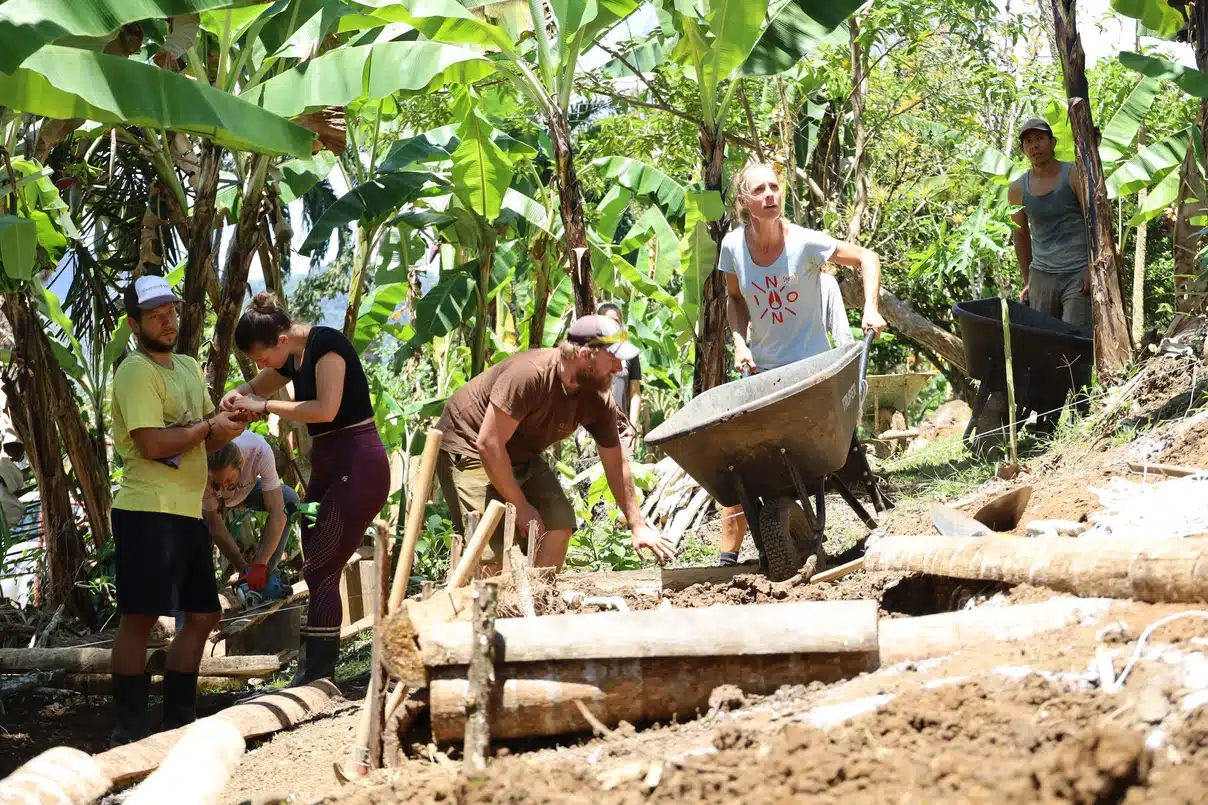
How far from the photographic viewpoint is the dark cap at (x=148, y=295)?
15.8 feet

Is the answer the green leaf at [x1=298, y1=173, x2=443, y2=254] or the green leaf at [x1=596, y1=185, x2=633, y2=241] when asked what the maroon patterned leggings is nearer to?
the green leaf at [x1=298, y1=173, x2=443, y2=254]

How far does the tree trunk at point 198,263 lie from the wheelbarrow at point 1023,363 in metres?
4.31

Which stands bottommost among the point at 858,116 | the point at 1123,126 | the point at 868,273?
the point at 868,273

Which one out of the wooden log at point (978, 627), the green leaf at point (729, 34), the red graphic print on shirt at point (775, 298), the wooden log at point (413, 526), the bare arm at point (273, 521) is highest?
the green leaf at point (729, 34)

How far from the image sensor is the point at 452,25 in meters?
7.01

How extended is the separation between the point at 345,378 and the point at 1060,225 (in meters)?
4.81

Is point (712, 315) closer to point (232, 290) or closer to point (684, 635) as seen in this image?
point (232, 290)

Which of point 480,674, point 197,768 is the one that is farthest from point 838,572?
point 197,768

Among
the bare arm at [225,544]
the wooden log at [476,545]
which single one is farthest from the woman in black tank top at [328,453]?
the bare arm at [225,544]

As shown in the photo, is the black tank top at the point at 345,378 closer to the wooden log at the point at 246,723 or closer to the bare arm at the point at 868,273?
the wooden log at the point at 246,723

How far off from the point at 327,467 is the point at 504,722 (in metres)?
2.20

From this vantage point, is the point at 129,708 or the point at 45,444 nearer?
the point at 129,708

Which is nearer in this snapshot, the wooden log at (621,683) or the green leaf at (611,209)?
the wooden log at (621,683)

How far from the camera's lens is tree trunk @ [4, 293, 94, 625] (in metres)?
6.53
